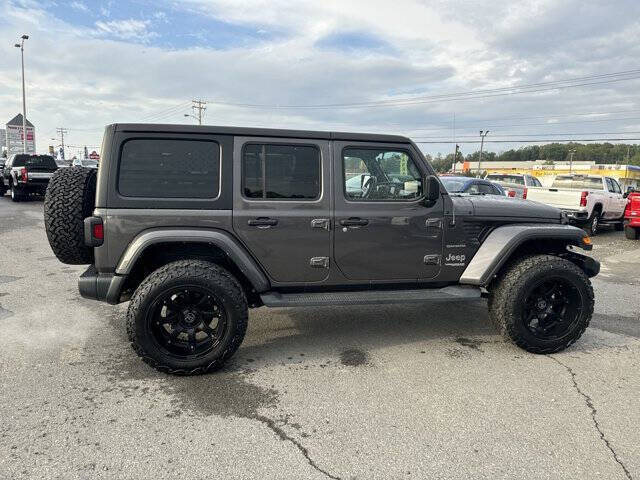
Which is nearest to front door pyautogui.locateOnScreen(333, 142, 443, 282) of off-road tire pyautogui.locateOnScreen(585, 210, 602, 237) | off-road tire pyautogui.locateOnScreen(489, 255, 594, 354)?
off-road tire pyautogui.locateOnScreen(489, 255, 594, 354)

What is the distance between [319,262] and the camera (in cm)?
378

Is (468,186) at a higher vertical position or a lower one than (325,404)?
higher

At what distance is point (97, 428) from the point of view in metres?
2.78

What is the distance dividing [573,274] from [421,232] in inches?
55.0

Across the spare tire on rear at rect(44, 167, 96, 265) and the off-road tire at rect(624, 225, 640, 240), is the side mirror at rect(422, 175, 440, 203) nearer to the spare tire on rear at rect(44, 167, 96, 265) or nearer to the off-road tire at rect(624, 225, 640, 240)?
the spare tire on rear at rect(44, 167, 96, 265)

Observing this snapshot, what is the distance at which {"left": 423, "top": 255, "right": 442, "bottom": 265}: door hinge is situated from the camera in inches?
156

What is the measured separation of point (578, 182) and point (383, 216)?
13668 mm

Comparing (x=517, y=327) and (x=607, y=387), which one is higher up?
(x=517, y=327)

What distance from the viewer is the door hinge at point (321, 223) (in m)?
3.71

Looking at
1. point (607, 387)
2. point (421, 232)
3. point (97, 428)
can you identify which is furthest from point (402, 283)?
point (97, 428)

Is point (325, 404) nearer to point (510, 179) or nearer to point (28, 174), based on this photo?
point (510, 179)

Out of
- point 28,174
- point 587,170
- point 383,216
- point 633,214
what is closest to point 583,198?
point 633,214

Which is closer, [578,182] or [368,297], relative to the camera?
[368,297]

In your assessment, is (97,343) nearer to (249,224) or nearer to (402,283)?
(249,224)
